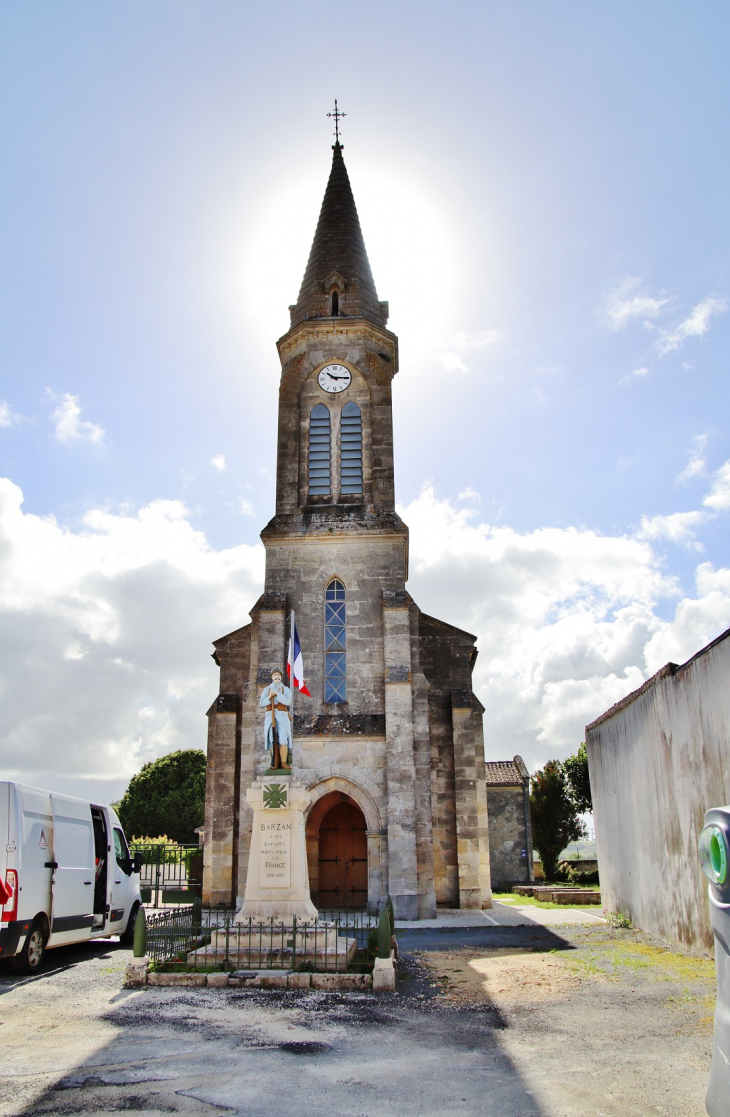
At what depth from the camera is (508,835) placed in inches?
1385

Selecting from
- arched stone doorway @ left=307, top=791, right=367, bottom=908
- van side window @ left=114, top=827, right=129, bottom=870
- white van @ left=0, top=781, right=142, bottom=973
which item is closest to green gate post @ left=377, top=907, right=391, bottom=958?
white van @ left=0, top=781, right=142, bottom=973

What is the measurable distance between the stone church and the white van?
18.9 feet

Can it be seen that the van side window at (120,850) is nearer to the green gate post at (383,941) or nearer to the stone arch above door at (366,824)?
the stone arch above door at (366,824)

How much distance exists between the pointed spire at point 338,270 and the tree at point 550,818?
22391 mm

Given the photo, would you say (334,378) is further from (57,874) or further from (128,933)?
(57,874)

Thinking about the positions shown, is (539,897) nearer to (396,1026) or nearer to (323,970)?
(323,970)

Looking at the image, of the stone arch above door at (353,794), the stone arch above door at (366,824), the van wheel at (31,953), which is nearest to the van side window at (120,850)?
the van wheel at (31,953)

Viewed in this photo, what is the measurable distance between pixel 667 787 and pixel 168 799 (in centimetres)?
4529

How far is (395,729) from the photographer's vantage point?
19.6 meters

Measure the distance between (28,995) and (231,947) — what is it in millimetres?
2580

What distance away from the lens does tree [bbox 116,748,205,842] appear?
2044 inches

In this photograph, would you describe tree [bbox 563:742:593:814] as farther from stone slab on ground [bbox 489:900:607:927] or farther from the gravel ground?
the gravel ground

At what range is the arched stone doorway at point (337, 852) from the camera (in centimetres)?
2014

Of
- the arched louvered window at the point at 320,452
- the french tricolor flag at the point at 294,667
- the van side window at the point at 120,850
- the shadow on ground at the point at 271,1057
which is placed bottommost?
the shadow on ground at the point at 271,1057
